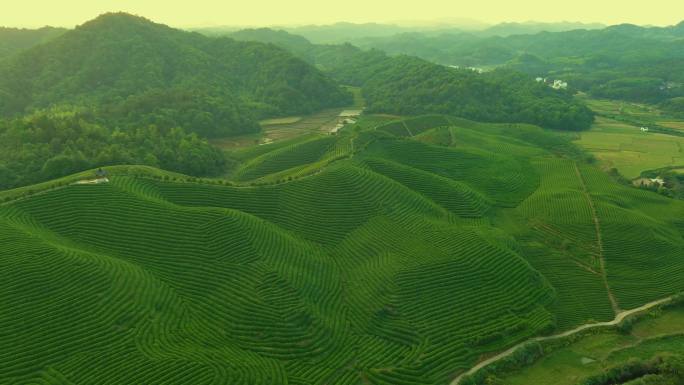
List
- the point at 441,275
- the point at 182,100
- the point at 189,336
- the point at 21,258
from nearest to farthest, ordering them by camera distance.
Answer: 1. the point at 189,336
2. the point at 21,258
3. the point at 441,275
4. the point at 182,100

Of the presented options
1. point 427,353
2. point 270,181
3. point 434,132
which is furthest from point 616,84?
point 427,353

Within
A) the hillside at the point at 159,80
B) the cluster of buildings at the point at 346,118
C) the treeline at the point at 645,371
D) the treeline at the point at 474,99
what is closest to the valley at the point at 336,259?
the treeline at the point at 645,371

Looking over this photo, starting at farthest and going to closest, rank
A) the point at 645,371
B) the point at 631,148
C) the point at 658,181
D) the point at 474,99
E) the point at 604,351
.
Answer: the point at 474,99
the point at 631,148
the point at 658,181
the point at 604,351
the point at 645,371

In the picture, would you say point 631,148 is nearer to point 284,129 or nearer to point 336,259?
point 284,129

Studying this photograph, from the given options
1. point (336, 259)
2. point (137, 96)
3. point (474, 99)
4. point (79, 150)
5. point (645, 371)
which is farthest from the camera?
point (474, 99)

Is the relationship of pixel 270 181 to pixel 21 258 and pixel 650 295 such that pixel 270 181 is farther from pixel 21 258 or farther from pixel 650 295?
pixel 650 295

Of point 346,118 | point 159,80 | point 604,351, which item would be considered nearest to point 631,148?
point 346,118

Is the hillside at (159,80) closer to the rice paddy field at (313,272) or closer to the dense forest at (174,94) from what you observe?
the dense forest at (174,94)
